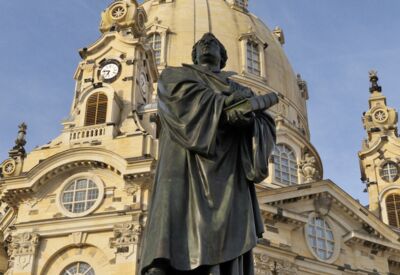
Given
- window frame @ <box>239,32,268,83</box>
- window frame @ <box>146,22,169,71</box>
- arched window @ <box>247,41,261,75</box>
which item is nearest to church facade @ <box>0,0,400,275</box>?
window frame @ <box>146,22,169,71</box>

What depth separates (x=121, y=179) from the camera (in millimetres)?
28531

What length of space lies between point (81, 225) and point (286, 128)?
62.1 feet

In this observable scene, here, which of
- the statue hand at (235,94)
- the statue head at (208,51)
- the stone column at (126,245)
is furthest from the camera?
the stone column at (126,245)

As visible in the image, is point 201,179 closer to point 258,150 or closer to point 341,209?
point 258,150

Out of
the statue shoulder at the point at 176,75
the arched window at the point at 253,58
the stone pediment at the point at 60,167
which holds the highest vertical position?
the arched window at the point at 253,58

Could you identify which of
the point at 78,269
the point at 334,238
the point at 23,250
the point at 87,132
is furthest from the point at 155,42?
the point at 78,269

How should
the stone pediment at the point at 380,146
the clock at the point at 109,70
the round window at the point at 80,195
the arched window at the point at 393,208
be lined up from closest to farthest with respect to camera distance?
the round window at the point at 80,195 → the clock at the point at 109,70 → the arched window at the point at 393,208 → the stone pediment at the point at 380,146

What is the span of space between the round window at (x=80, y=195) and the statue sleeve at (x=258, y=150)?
76.5ft

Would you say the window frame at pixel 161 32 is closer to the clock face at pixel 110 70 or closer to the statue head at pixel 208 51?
the clock face at pixel 110 70

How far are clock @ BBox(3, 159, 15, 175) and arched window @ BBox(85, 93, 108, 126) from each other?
154 inches

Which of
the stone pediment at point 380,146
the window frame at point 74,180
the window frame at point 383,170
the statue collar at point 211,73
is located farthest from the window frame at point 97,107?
the statue collar at point 211,73

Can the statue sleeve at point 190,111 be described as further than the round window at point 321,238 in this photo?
No

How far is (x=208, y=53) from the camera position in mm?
6406

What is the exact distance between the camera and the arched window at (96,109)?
31.8 metres
